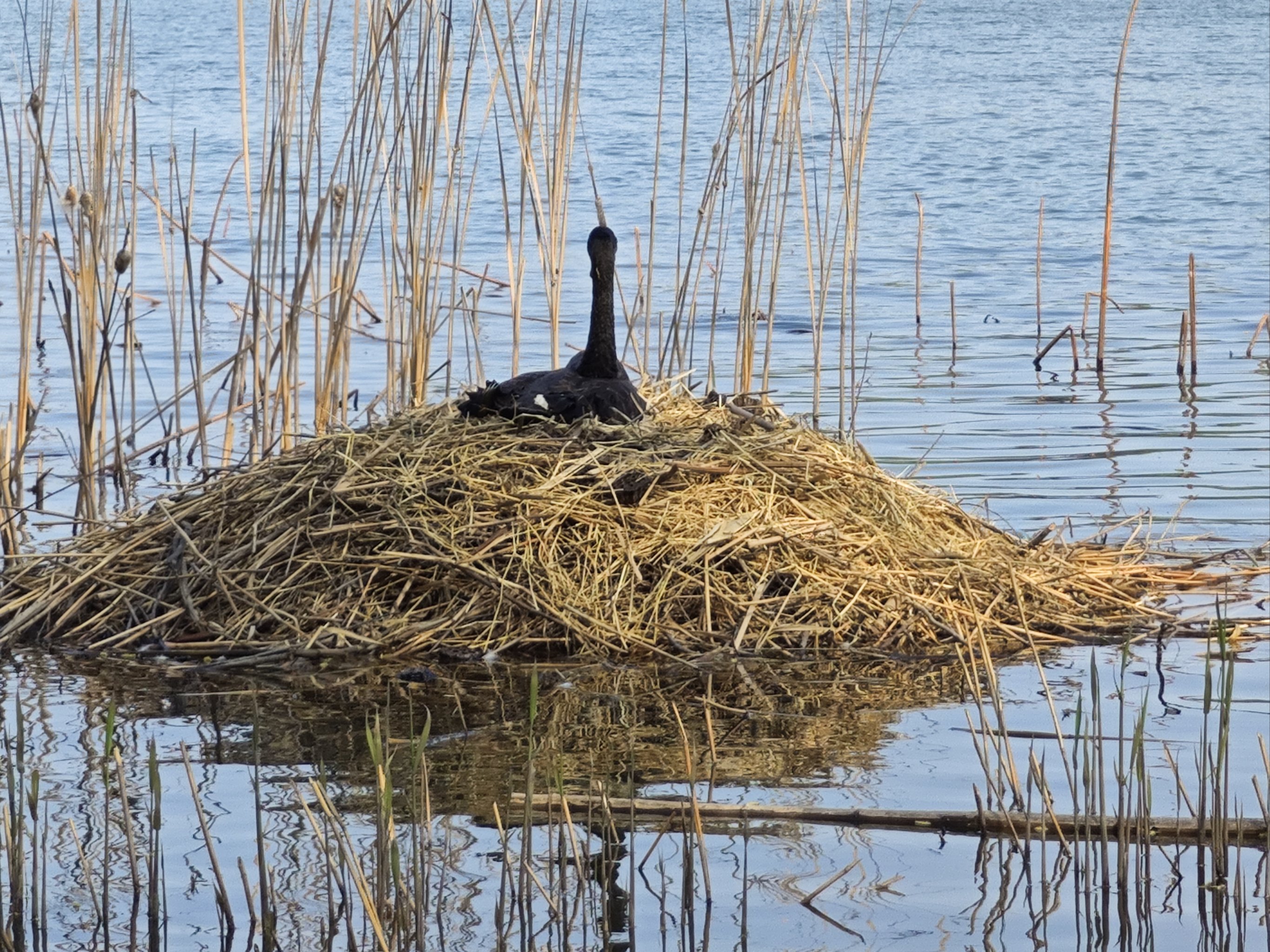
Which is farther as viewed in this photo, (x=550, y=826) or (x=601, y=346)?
(x=601, y=346)

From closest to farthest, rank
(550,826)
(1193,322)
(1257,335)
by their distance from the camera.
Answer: (550,826)
(1193,322)
(1257,335)

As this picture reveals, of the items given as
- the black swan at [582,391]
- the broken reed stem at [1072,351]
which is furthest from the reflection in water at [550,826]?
the broken reed stem at [1072,351]

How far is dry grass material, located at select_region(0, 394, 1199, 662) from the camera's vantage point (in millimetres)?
5027

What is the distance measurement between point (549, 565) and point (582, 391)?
2.74 ft

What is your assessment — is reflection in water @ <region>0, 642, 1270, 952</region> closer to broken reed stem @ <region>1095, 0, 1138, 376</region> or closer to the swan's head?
the swan's head

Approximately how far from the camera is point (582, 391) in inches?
226

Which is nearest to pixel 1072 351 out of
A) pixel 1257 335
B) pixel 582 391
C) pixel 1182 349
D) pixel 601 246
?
pixel 1182 349

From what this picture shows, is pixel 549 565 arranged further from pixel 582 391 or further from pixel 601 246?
pixel 601 246

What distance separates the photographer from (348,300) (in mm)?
6137

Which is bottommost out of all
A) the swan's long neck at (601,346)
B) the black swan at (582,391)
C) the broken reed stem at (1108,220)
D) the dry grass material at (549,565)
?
the dry grass material at (549,565)

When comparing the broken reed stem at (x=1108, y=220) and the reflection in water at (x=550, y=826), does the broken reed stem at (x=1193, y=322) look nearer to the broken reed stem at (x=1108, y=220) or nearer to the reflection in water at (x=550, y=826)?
the broken reed stem at (x=1108, y=220)

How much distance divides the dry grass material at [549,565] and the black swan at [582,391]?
0.07 meters

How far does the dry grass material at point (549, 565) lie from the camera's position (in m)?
5.03

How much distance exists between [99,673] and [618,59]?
29731 mm
